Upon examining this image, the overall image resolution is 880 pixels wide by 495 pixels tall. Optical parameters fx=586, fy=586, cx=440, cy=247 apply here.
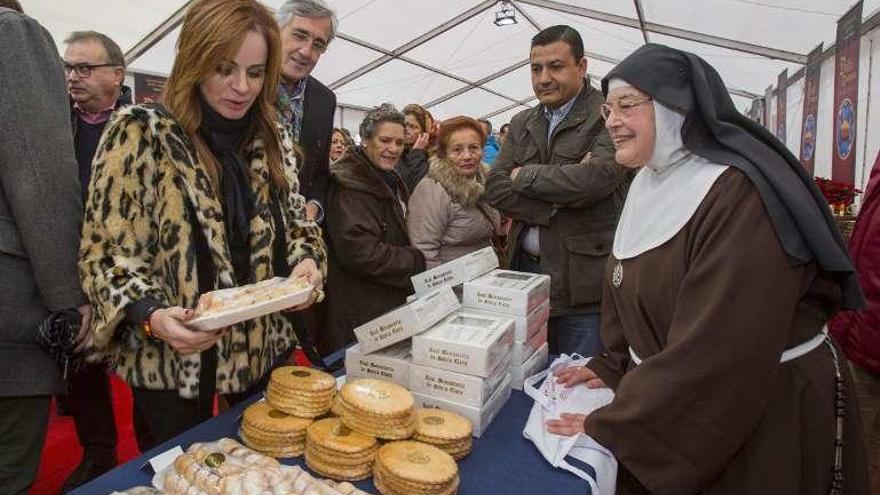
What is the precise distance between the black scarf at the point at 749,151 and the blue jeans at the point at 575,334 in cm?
110

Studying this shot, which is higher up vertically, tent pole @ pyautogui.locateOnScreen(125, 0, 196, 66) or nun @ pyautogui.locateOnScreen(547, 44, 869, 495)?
tent pole @ pyautogui.locateOnScreen(125, 0, 196, 66)

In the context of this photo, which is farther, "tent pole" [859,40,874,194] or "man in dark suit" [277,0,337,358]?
"tent pole" [859,40,874,194]

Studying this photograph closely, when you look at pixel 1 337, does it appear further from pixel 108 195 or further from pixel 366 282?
pixel 366 282

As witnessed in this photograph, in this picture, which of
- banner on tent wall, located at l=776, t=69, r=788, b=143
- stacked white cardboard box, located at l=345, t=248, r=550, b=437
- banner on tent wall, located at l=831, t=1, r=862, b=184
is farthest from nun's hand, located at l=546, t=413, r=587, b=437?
banner on tent wall, located at l=776, t=69, r=788, b=143

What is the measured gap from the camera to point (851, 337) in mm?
2311

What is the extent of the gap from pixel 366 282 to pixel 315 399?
1664 millimetres

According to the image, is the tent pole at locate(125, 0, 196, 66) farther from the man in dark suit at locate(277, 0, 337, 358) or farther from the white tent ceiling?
the man in dark suit at locate(277, 0, 337, 358)

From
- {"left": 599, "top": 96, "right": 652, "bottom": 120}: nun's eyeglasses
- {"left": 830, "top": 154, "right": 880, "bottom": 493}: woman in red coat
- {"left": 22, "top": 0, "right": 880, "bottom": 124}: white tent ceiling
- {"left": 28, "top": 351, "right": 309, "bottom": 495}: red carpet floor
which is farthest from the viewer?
{"left": 22, "top": 0, "right": 880, "bottom": 124}: white tent ceiling

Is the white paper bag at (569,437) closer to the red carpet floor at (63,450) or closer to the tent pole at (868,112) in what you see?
the red carpet floor at (63,450)

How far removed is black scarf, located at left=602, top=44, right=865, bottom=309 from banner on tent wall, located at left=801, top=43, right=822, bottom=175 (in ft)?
17.3

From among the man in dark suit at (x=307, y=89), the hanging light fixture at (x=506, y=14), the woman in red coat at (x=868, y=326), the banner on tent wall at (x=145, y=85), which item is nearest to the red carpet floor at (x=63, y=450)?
the man in dark suit at (x=307, y=89)

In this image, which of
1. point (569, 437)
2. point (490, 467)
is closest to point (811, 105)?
point (569, 437)

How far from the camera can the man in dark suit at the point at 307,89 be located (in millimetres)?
2506

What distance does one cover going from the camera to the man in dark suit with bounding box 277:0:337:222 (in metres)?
2.51
